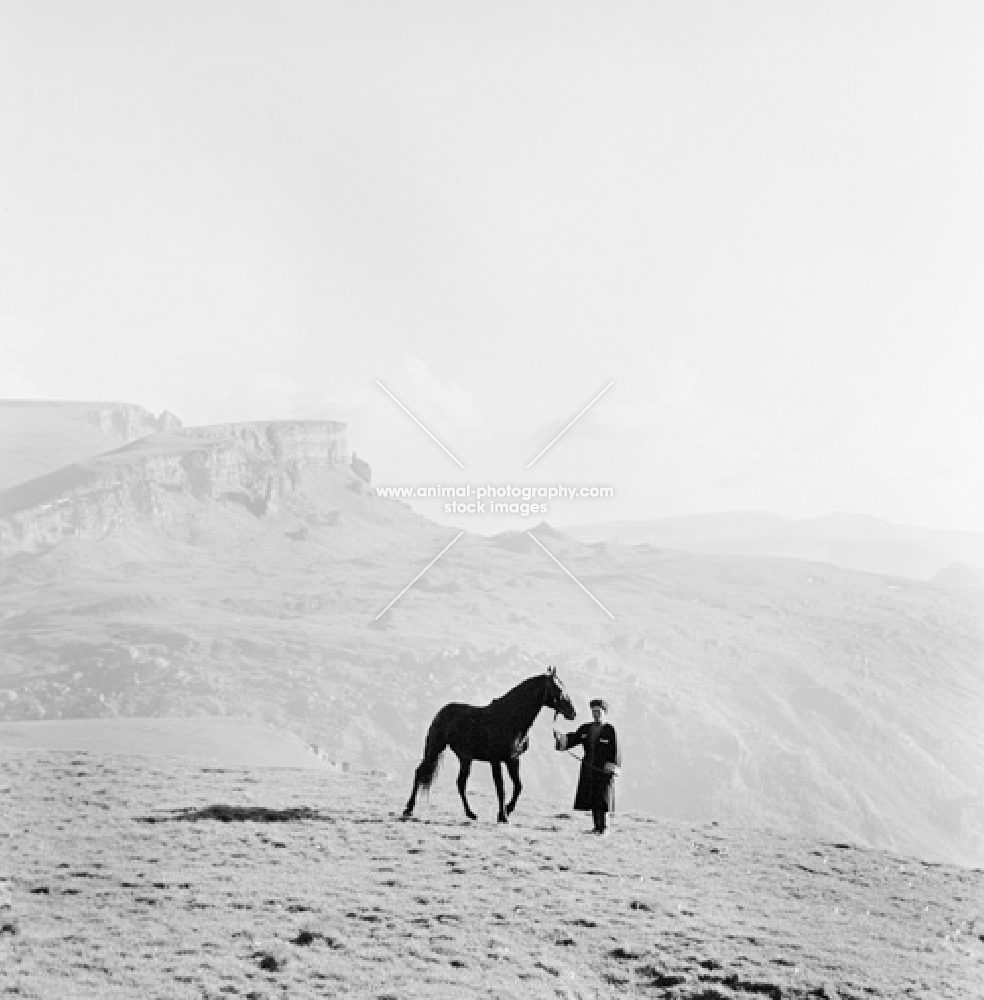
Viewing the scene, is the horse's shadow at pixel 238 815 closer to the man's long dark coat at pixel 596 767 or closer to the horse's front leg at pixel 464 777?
the horse's front leg at pixel 464 777

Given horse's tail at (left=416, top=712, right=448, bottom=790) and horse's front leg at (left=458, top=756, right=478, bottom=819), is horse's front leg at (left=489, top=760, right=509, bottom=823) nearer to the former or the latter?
horse's front leg at (left=458, top=756, right=478, bottom=819)

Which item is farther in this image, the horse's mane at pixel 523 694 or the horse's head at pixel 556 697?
the horse's mane at pixel 523 694

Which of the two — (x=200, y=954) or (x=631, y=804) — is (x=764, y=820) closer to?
(x=631, y=804)

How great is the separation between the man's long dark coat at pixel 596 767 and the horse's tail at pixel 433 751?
3.13 meters

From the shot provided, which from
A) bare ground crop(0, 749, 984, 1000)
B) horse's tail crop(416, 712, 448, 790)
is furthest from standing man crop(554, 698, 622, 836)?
horse's tail crop(416, 712, 448, 790)

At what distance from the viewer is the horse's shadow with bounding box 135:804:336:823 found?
24328 mm

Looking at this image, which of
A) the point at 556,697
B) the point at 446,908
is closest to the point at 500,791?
the point at 556,697

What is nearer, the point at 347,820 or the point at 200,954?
the point at 200,954

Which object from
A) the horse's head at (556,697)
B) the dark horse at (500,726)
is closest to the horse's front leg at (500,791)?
the dark horse at (500,726)

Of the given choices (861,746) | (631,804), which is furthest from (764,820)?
(861,746)

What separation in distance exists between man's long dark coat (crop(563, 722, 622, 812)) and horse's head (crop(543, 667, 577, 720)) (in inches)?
26.2

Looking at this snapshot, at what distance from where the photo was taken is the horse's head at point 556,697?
23547 millimetres

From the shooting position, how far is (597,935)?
17.1 meters

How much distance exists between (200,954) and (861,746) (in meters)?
194
